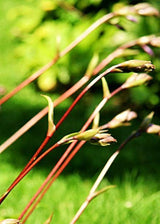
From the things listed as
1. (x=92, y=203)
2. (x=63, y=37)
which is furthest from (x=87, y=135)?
(x=63, y=37)

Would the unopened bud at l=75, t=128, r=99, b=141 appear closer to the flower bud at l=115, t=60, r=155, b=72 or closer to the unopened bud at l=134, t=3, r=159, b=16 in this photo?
the flower bud at l=115, t=60, r=155, b=72

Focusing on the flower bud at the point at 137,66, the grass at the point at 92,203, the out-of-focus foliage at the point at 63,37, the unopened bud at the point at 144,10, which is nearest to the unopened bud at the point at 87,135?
the flower bud at the point at 137,66

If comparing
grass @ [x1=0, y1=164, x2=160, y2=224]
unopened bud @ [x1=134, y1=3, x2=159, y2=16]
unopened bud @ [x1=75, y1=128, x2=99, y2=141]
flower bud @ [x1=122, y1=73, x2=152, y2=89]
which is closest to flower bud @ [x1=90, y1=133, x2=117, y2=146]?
unopened bud @ [x1=75, y1=128, x2=99, y2=141]

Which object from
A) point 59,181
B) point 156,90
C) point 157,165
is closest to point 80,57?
point 156,90

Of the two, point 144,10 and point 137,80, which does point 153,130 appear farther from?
point 144,10

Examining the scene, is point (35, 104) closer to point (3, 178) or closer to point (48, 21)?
point (48, 21)

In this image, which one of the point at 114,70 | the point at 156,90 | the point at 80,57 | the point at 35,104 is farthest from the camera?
the point at 80,57

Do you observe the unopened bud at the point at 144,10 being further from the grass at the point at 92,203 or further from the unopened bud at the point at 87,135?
the grass at the point at 92,203

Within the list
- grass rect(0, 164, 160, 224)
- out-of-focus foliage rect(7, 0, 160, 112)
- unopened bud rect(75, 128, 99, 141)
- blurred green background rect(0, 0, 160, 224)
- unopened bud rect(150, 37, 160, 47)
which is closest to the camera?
unopened bud rect(75, 128, 99, 141)
